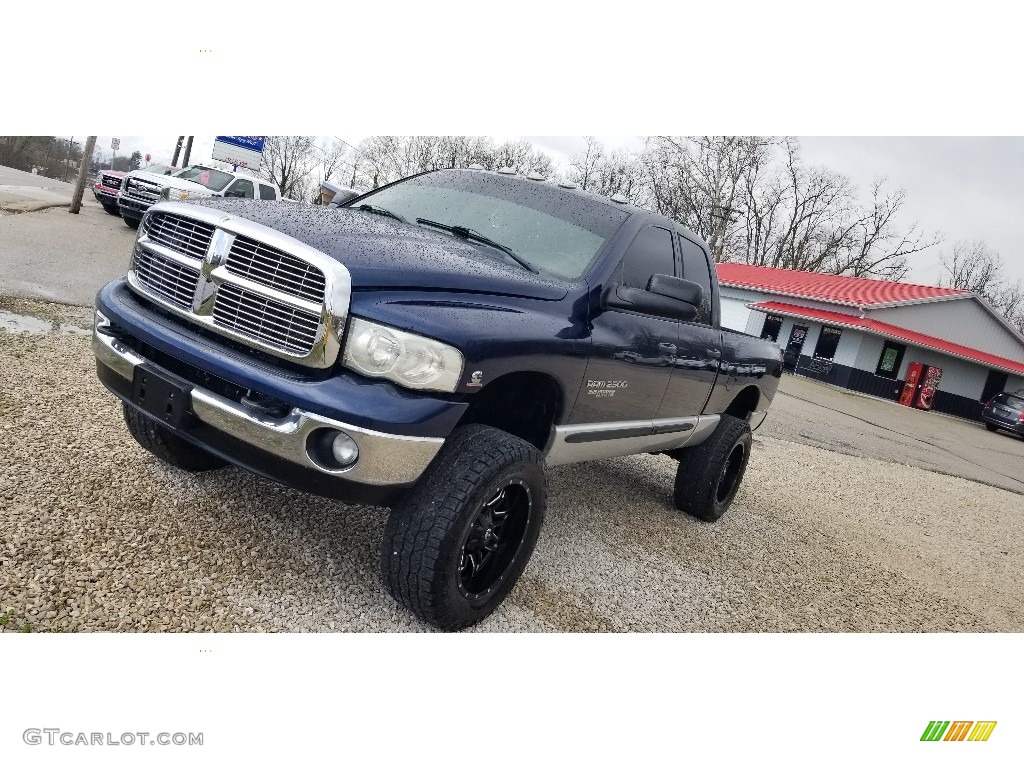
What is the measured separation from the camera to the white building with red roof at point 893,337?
88.7ft

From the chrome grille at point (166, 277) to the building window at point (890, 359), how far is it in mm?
28829

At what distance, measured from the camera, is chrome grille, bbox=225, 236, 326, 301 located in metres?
2.40

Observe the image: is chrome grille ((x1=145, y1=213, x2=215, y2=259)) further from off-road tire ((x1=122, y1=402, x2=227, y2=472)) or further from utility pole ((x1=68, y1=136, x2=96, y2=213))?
utility pole ((x1=68, y1=136, x2=96, y2=213))

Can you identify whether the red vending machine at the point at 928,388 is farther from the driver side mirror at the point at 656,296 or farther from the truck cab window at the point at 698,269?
the driver side mirror at the point at 656,296

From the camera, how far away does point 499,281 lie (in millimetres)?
2801

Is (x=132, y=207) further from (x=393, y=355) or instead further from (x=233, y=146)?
(x=393, y=355)

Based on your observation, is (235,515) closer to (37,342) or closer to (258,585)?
(258,585)

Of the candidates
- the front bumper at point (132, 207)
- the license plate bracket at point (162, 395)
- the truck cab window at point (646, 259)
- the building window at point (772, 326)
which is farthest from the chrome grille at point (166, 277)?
the building window at point (772, 326)

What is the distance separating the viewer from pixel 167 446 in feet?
11.3
